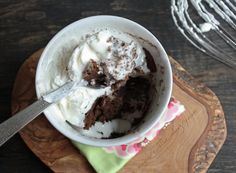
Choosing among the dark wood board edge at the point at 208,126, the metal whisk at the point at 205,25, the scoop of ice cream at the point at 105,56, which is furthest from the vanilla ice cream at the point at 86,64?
the metal whisk at the point at 205,25

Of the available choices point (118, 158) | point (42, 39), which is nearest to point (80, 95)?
point (118, 158)

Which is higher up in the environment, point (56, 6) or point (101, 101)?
point (56, 6)

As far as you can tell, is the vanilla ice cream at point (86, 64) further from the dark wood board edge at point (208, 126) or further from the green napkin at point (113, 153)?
the dark wood board edge at point (208, 126)

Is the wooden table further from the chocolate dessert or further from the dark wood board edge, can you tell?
the chocolate dessert

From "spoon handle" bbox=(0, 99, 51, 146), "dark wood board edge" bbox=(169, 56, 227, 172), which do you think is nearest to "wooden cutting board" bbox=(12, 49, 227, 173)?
"dark wood board edge" bbox=(169, 56, 227, 172)

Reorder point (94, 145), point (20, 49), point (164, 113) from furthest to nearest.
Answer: point (20, 49), point (164, 113), point (94, 145)

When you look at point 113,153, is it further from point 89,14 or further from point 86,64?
point 89,14

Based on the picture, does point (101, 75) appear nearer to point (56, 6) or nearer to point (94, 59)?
point (94, 59)
